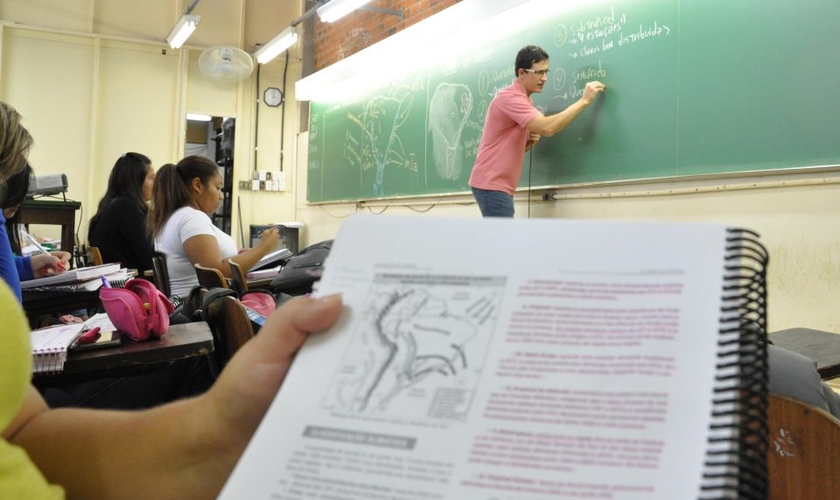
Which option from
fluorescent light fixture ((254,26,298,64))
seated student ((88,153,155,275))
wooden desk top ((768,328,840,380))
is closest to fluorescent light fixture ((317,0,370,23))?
fluorescent light fixture ((254,26,298,64))

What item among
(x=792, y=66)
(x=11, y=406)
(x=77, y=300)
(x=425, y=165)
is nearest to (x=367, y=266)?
(x=11, y=406)

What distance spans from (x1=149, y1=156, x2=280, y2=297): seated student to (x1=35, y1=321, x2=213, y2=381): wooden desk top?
1.41m

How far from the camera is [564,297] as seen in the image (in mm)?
436

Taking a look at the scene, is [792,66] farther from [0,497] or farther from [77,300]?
[0,497]

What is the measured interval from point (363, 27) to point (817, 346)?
19.2 feet

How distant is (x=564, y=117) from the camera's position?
12.3 feet

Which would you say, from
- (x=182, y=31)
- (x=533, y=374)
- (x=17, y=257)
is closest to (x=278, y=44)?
(x=182, y=31)

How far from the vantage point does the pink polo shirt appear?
156 inches

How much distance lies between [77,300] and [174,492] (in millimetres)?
1842

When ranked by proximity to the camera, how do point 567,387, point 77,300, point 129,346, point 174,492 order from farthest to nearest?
point 77,300 < point 129,346 < point 174,492 < point 567,387

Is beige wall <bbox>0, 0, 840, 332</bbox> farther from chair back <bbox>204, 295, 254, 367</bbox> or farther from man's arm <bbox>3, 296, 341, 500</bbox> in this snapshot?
man's arm <bbox>3, 296, 341, 500</bbox>

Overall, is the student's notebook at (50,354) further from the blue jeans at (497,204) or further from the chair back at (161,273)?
the blue jeans at (497,204)

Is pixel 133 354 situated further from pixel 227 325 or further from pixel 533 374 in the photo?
pixel 533 374

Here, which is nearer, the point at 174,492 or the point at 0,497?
the point at 0,497
